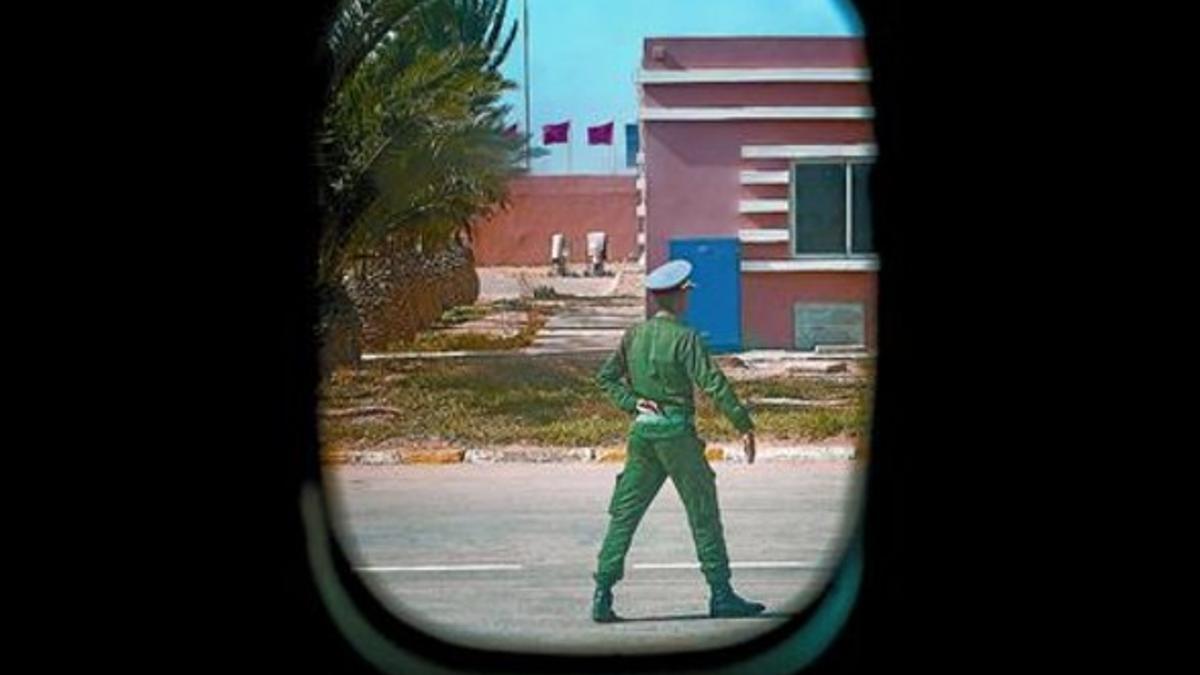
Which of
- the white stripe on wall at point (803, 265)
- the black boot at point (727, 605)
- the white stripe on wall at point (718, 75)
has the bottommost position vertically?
the black boot at point (727, 605)

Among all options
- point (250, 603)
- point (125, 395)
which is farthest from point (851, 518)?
point (125, 395)

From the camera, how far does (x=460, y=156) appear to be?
1299 cm

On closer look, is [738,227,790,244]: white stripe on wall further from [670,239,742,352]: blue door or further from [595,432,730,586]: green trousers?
[595,432,730,586]: green trousers

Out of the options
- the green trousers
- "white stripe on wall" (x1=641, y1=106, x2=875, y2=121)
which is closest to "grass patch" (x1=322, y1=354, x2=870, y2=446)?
"white stripe on wall" (x1=641, y1=106, x2=875, y2=121)

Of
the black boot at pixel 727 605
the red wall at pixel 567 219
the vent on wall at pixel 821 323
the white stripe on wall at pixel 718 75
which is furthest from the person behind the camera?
the red wall at pixel 567 219

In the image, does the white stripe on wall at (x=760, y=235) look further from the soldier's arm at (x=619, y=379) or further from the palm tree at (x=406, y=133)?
the soldier's arm at (x=619, y=379)

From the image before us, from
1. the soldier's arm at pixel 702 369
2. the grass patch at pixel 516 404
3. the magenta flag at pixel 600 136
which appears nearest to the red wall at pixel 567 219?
the magenta flag at pixel 600 136

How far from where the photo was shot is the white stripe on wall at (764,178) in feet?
42.6

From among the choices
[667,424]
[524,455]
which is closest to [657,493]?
[667,424]

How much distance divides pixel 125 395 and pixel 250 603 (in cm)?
53

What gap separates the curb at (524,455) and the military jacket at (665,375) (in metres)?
4.09

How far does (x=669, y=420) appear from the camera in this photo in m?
5.25

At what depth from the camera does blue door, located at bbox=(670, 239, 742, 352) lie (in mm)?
12367

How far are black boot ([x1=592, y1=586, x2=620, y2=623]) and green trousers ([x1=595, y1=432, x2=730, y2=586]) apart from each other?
26mm
